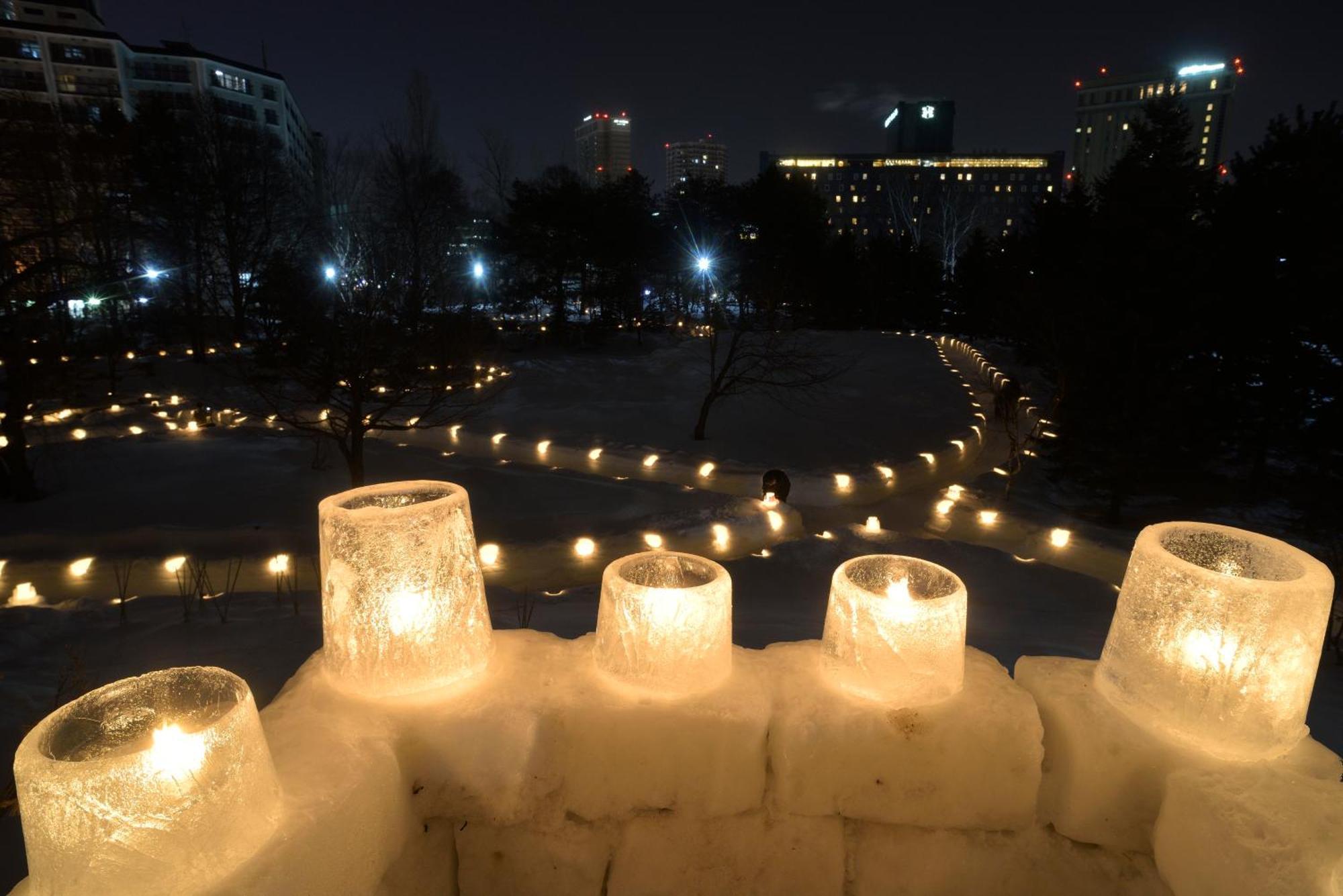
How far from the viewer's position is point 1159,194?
11781 mm

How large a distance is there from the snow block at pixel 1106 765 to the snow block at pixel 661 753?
90 centimetres

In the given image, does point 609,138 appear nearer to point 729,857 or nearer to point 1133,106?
point 1133,106

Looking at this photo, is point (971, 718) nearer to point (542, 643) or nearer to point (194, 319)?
point (542, 643)

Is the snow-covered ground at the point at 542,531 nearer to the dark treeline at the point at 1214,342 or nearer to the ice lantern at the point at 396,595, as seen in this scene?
the ice lantern at the point at 396,595

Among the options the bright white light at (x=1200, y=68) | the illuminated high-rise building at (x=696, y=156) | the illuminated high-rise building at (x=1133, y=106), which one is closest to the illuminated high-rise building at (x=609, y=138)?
the illuminated high-rise building at (x=696, y=156)

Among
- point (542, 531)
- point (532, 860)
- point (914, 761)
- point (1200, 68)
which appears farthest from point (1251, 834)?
point (1200, 68)

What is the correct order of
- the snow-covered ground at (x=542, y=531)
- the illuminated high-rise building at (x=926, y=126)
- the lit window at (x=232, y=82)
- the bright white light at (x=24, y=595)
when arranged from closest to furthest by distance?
1. the snow-covered ground at (x=542, y=531)
2. the bright white light at (x=24, y=595)
3. the lit window at (x=232, y=82)
4. the illuminated high-rise building at (x=926, y=126)

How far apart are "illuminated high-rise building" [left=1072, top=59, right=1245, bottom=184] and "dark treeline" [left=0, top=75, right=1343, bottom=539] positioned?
2856 inches

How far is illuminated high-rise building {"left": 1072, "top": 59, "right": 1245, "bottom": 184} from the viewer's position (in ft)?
246

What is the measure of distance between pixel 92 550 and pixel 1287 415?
16887mm

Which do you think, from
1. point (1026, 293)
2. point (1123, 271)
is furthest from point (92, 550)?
point (1026, 293)

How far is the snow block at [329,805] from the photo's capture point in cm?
150

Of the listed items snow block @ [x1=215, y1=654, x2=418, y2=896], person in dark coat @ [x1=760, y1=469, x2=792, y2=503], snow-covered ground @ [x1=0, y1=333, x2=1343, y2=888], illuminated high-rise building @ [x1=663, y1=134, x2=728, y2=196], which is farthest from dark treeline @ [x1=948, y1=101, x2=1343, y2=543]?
illuminated high-rise building @ [x1=663, y1=134, x2=728, y2=196]

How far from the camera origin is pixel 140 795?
1.37 metres
